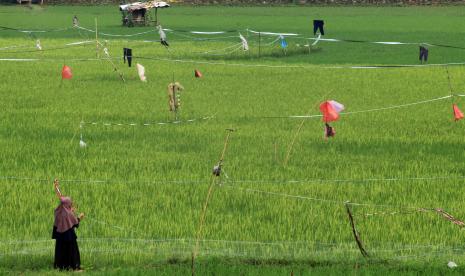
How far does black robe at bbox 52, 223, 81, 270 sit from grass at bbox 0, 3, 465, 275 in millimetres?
625

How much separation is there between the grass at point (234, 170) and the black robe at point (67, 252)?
62 cm

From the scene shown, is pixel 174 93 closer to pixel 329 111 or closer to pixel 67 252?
pixel 329 111

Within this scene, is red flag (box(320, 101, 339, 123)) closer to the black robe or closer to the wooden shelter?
the black robe

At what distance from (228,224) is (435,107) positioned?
11046 millimetres

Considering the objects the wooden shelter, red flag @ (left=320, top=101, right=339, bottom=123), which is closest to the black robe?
red flag @ (left=320, top=101, right=339, bottom=123)

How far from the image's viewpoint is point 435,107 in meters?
19.3

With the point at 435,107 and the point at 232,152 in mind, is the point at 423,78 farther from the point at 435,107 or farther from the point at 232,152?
the point at 232,152

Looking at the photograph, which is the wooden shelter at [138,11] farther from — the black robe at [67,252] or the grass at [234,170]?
the black robe at [67,252]

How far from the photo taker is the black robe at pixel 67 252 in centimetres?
637

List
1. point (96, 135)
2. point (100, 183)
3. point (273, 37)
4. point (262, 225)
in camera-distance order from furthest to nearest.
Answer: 1. point (273, 37)
2. point (96, 135)
3. point (100, 183)
4. point (262, 225)

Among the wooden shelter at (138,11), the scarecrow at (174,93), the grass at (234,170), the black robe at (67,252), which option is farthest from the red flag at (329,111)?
the wooden shelter at (138,11)

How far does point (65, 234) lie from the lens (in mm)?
6273

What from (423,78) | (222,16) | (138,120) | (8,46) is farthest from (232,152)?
(222,16)

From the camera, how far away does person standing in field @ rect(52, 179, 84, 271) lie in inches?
241
